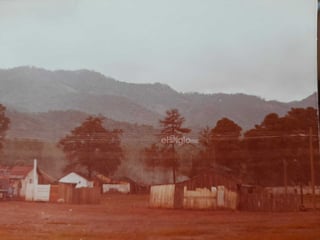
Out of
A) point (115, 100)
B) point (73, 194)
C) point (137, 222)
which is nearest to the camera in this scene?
point (137, 222)

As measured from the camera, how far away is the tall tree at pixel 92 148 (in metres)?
4.60

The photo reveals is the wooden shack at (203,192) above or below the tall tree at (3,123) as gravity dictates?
below

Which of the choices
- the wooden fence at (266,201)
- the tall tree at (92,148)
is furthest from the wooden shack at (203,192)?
the tall tree at (92,148)

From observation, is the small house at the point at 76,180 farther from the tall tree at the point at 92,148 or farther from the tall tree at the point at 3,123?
the tall tree at the point at 3,123

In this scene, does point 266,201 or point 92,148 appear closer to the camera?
point 266,201

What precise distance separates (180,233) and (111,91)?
4.39 feet

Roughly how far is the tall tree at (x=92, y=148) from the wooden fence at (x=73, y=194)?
0.48ft

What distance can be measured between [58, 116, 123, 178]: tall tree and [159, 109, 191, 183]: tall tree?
40 centimetres

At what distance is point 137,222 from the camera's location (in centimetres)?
452

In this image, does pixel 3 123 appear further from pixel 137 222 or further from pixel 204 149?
pixel 204 149

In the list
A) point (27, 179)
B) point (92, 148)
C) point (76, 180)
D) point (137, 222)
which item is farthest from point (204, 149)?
point (27, 179)

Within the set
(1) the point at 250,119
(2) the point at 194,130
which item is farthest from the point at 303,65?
(2) the point at 194,130

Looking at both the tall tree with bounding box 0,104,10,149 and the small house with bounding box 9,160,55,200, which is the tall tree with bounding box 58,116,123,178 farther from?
the tall tree with bounding box 0,104,10,149

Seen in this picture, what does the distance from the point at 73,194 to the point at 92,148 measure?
1.40 feet
